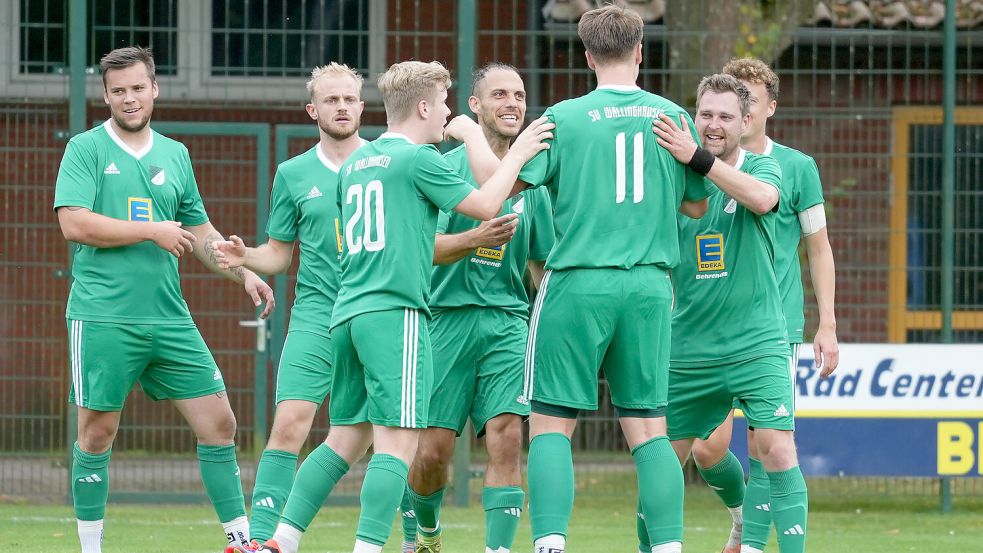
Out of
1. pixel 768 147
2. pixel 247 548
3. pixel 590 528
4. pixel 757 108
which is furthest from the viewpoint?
pixel 590 528

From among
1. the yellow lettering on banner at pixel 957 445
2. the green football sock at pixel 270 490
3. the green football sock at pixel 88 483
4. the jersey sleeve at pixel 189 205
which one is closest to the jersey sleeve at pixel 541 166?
the green football sock at pixel 270 490

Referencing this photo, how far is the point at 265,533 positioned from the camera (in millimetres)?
6133

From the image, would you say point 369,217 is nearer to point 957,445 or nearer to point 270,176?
point 270,176

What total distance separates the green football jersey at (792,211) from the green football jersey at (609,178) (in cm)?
134

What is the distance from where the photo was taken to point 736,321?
6086 mm

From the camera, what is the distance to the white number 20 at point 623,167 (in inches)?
209

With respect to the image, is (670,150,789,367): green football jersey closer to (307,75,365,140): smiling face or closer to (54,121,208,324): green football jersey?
(307,75,365,140): smiling face

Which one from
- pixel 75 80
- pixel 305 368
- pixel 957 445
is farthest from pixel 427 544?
pixel 75 80

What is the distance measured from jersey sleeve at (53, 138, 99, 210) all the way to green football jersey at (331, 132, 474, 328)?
155 centimetres

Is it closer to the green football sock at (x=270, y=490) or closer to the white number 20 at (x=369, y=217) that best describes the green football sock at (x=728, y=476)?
the green football sock at (x=270, y=490)

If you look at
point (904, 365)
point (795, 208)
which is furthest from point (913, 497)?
→ point (795, 208)

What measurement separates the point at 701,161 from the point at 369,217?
1283 millimetres

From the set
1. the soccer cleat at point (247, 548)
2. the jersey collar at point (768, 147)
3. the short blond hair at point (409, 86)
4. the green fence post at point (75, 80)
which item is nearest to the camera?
the short blond hair at point (409, 86)

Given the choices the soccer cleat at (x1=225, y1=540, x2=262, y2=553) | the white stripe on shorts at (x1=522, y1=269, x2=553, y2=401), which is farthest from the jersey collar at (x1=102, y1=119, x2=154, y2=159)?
the white stripe on shorts at (x1=522, y1=269, x2=553, y2=401)
